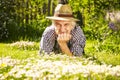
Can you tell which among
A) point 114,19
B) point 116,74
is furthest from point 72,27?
point 114,19

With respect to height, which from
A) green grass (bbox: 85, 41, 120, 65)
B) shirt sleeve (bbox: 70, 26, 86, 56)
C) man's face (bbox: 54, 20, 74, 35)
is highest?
man's face (bbox: 54, 20, 74, 35)

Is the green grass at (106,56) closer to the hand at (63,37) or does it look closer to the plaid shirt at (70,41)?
the plaid shirt at (70,41)

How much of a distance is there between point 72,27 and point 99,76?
3016mm

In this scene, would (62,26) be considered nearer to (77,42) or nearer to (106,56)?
(77,42)

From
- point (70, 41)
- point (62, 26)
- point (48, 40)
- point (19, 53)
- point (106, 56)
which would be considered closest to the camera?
point (62, 26)

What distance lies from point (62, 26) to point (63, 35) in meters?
0.17

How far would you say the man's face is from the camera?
7071 mm

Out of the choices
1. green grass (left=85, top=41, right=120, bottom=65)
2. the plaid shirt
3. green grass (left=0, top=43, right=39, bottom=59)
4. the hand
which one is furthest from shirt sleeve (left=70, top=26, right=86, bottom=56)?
green grass (left=85, top=41, right=120, bottom=65)

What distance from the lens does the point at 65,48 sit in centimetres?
723

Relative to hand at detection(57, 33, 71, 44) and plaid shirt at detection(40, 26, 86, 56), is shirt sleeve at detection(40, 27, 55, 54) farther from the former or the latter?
hand at detection(57, 33, 71, 44)

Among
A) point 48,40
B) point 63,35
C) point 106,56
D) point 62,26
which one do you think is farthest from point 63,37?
point 106,56

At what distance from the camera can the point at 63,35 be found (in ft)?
23.5

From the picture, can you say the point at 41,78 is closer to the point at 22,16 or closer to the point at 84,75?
the point at 84,75

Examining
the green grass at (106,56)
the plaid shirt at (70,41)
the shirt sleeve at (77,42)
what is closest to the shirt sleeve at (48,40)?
the plaid shirt at (70,41)
